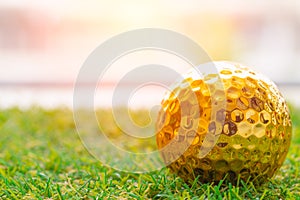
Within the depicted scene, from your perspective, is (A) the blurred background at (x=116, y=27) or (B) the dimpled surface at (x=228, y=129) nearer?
(B) the dimpled surface at (x=228, y=129)

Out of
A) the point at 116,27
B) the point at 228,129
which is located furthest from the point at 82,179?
the point at 116,27

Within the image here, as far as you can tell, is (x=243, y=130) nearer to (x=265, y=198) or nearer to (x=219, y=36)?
(x=265, y=198)

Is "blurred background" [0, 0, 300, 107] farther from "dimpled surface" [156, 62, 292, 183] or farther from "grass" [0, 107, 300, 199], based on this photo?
"dimpled surface" [156, 62, 292, 183]

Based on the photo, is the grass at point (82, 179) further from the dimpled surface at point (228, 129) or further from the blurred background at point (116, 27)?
the blurred background at point (116, 27)

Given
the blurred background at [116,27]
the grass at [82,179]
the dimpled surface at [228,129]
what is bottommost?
the grass at [82,179]

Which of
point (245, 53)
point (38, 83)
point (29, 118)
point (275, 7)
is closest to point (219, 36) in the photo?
point (245, 53)

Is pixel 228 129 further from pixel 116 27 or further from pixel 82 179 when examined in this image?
pixel 116 27

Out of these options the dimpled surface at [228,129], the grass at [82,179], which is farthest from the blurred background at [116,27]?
the dimpled surface at [228,129]
